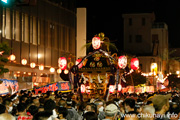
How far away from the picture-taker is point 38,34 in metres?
37.5

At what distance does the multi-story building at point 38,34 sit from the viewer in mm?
32688

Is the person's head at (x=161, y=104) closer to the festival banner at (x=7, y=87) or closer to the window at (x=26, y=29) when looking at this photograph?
the festival banner at (x=7, y=87)

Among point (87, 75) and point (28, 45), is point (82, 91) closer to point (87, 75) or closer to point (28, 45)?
point (87, 75)

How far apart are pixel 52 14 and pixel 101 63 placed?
17.3 m

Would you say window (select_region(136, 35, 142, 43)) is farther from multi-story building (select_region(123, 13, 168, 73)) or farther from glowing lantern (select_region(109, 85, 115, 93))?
glowing lantern (select_region(109, 85, 115, 93))

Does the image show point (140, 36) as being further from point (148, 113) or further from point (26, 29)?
point (148, 113)

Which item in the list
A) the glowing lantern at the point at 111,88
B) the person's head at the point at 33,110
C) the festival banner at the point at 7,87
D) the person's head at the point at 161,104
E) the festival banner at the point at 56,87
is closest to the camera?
the person's head at the point at 161,104

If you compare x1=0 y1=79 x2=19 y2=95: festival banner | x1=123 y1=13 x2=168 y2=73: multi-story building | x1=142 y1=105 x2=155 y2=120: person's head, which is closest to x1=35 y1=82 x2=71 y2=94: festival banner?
x1=0 y1=79 x2=19 y2=95: festival banner

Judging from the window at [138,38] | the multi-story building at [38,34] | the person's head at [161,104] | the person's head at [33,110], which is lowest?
the person's head at [33,110]

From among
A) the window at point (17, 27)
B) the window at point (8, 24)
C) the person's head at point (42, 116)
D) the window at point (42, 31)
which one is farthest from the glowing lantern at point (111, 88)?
the window at point (42, 31)

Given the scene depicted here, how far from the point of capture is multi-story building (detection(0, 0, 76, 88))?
3269 cm

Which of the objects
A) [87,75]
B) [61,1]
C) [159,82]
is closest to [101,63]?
[87,75]

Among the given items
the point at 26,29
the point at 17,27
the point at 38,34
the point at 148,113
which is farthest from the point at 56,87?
the point at 148,113

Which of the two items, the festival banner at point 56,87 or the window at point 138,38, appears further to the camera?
the window at point 138,38
